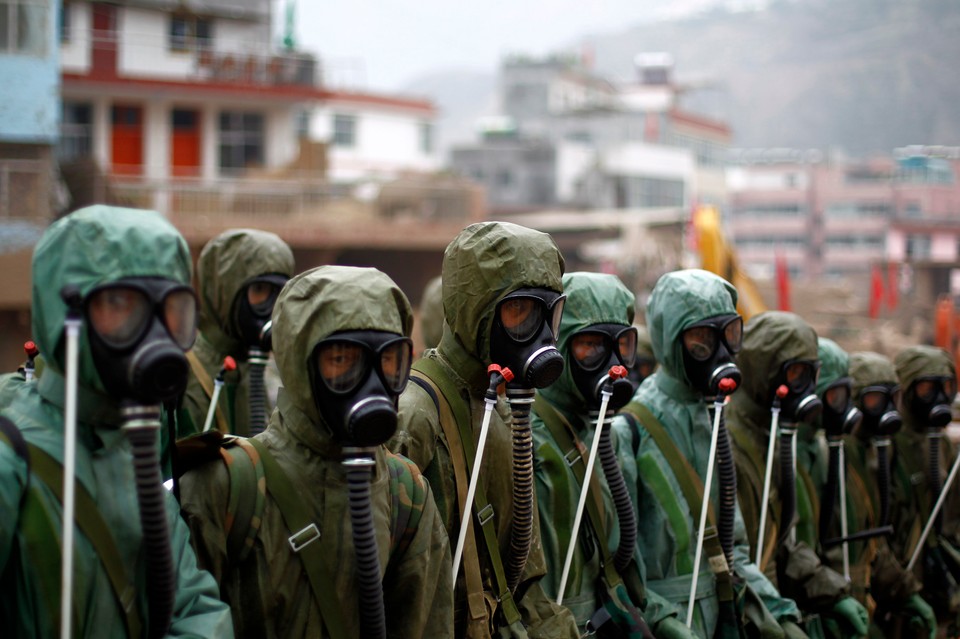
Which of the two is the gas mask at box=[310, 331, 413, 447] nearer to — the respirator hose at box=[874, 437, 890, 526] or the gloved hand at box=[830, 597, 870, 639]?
the gloved hand at box=[830, 597, 870, 639]

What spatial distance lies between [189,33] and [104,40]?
7.98ft

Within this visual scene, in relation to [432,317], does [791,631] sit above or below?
below

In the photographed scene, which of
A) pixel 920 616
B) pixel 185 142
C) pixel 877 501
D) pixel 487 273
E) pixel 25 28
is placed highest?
pixel 25 28

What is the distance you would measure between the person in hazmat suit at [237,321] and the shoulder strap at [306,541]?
105 inches

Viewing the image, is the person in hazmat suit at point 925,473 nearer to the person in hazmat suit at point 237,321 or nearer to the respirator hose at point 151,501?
the person in hazmat suit at point 237,321

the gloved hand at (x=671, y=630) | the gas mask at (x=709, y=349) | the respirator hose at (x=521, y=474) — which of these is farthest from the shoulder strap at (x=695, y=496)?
the respirator hose at (x=521, y=474)

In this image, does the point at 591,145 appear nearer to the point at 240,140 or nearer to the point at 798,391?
the point at 240,140

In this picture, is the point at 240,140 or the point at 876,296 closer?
the point at 876,296

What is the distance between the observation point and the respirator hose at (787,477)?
6.97 metres

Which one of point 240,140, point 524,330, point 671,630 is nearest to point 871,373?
point 671,630

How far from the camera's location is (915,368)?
29.3 ft

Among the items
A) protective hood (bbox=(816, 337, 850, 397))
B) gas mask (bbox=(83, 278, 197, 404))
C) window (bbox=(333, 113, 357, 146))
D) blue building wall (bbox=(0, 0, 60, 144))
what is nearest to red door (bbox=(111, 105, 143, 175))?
blue building wall (bbox=(0, 0, 60, 144))

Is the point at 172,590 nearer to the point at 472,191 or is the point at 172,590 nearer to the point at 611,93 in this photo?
the point at 472,191

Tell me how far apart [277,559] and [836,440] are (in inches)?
192
